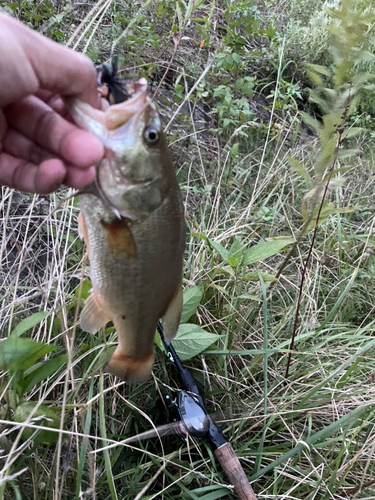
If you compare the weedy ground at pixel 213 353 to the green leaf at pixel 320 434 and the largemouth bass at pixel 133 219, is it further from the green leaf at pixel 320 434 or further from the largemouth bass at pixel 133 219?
the largemouth bass at pixel 133 219

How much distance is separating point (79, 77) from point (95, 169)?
28cm

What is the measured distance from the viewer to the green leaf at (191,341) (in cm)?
203

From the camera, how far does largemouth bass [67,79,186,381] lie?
1.15 metres

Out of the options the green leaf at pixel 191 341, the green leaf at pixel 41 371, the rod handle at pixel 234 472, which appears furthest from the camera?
the green leaf at pixel 191 341

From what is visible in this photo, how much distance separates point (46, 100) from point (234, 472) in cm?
180

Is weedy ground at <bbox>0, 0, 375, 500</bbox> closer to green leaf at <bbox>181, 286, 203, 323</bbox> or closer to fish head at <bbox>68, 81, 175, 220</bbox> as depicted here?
green leaf at <bbox>181, 286, 203, 323</bbox>

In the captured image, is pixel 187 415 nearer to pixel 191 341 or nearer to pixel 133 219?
pixel 191 341

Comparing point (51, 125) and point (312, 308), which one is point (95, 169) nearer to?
point (51, 125)

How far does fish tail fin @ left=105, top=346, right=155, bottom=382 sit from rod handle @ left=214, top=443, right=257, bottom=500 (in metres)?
0.73

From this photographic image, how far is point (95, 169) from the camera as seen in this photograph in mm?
1204

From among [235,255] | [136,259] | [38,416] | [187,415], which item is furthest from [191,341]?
[136,259]

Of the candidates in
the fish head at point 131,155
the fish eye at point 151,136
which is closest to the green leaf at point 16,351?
the fish head at point 131,155

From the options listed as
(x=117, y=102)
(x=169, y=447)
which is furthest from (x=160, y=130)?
(x=169, y=447)

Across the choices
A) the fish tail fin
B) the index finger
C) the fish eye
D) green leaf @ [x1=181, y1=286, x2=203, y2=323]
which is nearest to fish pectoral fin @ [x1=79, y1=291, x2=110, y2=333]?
the fish tail fin
